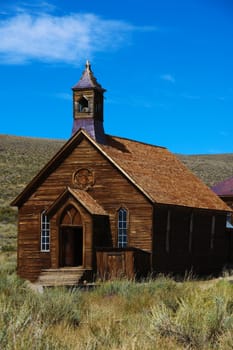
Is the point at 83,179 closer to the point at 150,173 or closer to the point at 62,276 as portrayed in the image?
the point at 150,173

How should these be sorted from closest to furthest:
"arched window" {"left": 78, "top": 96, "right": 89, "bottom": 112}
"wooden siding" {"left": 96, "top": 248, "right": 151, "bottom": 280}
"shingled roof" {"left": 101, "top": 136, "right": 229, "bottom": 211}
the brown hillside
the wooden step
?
the wooden step < "wooden siding" {"left": 96, "top": 248, "right": 151, "bottom": 280} < "shingled roof" {"left": 101, "top": 136, "right": 229, "bottom": 211} < "arched window" {"left": 78, "top": 96, "right": 89, "bottom": 112} < the brown hillside

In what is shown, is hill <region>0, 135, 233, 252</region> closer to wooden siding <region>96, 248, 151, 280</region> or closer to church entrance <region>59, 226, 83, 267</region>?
church entrance <region>59, 226, 83, 267</region>

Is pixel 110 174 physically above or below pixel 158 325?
above

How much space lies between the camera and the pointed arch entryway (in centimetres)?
2559

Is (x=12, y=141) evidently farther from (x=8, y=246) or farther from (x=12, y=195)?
(x=8, y=246)

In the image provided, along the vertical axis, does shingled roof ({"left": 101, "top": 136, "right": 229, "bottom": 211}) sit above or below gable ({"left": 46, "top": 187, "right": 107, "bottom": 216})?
above

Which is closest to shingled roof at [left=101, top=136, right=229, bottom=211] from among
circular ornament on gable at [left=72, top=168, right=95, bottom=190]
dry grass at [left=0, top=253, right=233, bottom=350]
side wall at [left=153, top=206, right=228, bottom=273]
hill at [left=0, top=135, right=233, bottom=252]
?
side wall at [left=153, top=206, right=228, bottom=273]

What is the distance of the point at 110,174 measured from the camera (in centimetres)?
2623

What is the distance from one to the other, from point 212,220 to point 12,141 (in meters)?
83.9

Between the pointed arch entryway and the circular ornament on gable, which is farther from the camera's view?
the circular ornament on gable

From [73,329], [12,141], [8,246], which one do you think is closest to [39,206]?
[8,246]

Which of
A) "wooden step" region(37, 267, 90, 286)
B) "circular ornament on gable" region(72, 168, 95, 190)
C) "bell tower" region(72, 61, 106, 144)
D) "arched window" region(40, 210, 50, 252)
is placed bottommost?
"wooden step" region(37, 267, 90, 286)

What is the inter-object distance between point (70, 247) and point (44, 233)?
4.54 feet

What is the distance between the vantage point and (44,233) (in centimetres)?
2722
